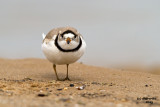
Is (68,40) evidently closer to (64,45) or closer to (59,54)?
(64,45)

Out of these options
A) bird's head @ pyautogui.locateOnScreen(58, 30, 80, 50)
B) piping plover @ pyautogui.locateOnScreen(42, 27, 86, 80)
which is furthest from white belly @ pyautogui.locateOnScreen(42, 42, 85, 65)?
bird's head @ pyautogui.locateOnScreen(58, 30, 80, 50)

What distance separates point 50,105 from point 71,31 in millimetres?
2866

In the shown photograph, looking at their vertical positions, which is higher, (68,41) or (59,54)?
(68,41)

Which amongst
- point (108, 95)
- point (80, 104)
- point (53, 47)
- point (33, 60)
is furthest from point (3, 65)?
point (80, 104)

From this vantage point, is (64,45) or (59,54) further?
(59,54)

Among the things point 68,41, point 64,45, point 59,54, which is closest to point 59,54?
point 59,54

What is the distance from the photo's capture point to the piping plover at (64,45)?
579 centimetres

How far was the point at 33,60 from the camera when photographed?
34.8ft

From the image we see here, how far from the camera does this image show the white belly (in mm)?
5914

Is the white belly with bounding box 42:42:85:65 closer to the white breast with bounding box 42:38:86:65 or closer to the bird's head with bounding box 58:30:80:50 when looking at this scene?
the white breast with bounding box 42:38:86:65

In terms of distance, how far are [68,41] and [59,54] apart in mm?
395

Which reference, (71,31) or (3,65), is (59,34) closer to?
(71,31)

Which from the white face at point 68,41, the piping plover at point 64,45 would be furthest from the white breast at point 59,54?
the white face at point 68,41

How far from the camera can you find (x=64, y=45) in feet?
19.0
